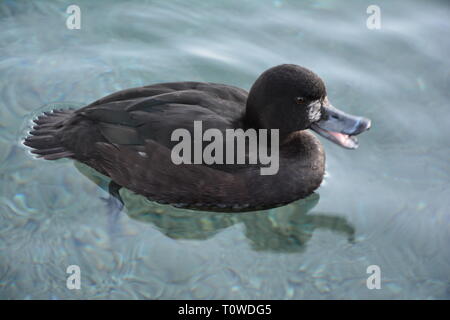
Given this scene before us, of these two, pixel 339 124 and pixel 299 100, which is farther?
pixel 339 124

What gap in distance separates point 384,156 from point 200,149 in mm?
1701

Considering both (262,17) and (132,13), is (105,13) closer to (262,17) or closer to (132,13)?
(132,13)

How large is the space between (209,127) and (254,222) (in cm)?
81

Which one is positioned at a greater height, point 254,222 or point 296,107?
point 296,107

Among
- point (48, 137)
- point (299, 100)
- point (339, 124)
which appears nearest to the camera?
point (299, 100)

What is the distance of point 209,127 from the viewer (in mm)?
3967

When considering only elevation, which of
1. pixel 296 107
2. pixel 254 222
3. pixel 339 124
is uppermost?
pixel 296 107

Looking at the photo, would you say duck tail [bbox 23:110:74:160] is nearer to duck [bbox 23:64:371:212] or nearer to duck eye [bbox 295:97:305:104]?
duck [bbox 23:64:371:212]

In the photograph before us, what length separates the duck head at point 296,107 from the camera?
13.3 feet

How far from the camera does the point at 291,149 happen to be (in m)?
4.31

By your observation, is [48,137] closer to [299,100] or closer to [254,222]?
[254,222]

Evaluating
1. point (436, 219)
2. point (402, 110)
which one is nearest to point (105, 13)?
point (402, 110)

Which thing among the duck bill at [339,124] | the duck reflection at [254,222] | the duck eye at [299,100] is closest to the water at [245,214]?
the duck reflection at [254,222]

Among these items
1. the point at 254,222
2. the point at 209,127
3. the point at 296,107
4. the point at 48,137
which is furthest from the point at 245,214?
the point at 48,137
